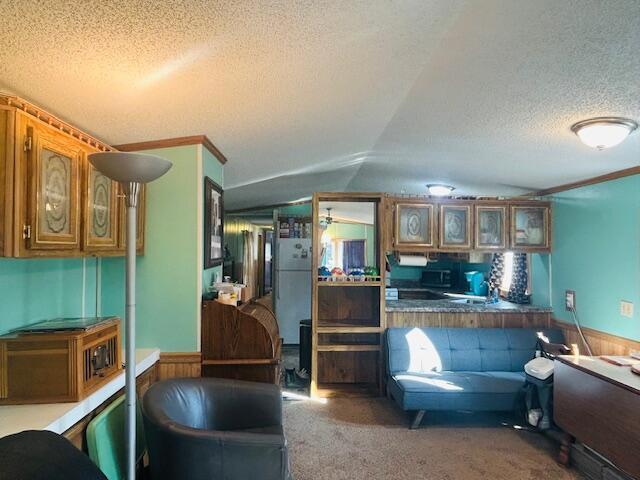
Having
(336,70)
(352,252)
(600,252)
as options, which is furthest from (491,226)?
(352,252)

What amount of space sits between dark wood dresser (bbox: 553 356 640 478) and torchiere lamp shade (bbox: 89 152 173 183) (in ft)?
8.57

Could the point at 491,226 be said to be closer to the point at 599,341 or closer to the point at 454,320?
the point at 454,320

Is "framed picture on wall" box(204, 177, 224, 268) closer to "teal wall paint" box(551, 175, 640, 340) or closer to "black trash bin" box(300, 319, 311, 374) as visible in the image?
"black trash bin" box(300, 319, 311, 374)

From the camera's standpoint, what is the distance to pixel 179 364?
2.50 metres

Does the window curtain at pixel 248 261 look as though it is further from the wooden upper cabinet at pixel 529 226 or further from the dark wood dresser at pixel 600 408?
the dark wood dresser at pixel 600 408

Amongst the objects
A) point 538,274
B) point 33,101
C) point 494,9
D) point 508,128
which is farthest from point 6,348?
point 538,274

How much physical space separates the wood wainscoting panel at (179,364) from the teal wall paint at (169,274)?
4 cm

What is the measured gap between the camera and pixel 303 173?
4320 mm

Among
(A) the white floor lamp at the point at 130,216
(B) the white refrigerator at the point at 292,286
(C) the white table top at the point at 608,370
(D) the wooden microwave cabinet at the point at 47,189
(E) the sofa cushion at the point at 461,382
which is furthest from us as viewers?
(B) the white refrigerator at the point at 292,286

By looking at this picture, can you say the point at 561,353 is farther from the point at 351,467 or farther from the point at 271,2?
the point at 271,2

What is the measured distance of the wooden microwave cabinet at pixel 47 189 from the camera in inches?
53.5

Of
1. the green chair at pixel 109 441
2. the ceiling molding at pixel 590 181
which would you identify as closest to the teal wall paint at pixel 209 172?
the green chair at pixel 109 441

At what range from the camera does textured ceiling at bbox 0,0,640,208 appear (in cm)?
123

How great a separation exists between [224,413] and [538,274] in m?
3.36
